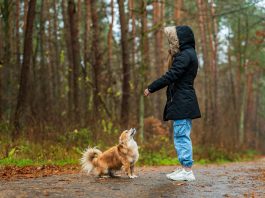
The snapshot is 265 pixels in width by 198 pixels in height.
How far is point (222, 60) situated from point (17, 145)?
42286 millimetres

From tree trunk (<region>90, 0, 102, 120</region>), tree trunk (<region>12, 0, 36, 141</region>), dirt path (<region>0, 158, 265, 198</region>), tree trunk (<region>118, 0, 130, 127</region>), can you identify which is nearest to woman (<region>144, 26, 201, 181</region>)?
dirt path (<region>0, 158, 265, 198</region>)

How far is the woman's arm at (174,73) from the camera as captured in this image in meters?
7.46

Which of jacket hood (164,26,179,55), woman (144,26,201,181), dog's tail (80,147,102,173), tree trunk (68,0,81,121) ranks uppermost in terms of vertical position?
tree trunk (68,0,81,121)

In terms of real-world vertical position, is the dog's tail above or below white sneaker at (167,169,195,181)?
above

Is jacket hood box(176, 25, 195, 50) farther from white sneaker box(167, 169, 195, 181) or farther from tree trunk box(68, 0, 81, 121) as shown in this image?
tree trunk box(68, 0, 81, 121)

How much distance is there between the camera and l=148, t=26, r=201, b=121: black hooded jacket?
7465 millimetres

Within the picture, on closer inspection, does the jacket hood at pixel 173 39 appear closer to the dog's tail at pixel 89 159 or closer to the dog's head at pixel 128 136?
the dog's head at pixel 128 136

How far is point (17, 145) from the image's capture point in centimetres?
1218

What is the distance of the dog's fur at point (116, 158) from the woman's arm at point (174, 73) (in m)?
1.02

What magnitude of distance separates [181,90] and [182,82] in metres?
0.14

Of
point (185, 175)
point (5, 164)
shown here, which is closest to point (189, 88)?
point (185, 175)

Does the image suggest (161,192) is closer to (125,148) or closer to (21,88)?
(125,148)

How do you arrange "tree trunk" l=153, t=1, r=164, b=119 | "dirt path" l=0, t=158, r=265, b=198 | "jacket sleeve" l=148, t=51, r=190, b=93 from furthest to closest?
"tree trunk" l=153, t=1, r=164, b=119, "jacket sleeve" l=148, t=51, r=190, b=93, "dirt path" l=0, t=158, r=265, b=198

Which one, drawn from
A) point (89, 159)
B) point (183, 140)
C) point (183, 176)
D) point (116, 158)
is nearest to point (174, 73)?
point (183, 140)
